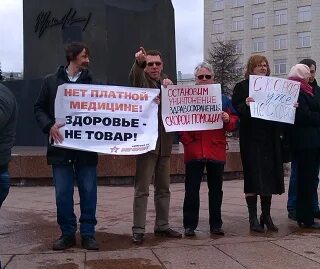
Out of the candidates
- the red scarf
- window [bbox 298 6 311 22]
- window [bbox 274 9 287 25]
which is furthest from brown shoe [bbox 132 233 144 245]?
window [bbox 274 9 287 25]

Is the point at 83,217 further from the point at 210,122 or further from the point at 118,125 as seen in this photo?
the point at 210,122

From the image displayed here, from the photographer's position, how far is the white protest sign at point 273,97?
6.25 m

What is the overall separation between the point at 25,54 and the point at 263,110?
10833 millimetres

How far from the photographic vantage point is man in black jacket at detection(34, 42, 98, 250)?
5.45 metres

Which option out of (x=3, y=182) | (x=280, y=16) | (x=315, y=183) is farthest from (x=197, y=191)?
(x=280, y=16)

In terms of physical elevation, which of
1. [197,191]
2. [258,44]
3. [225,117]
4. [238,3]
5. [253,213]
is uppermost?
[238,3]

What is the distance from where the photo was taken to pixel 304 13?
76938 millimetres

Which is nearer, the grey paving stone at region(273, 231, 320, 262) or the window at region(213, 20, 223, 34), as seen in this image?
the grey paving stone at region(273, 231, 320, 262)

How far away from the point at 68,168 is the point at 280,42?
77.7 meters

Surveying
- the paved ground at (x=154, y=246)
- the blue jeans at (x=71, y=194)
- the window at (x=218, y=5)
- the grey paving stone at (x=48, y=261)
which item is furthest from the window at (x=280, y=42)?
the grey paving stone at (x=48, y=261)

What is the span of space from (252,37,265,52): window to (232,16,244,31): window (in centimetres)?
307

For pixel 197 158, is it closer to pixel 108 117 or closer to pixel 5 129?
pixel 108 117

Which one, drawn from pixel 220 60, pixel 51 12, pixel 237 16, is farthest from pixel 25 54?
pixel 237 16
